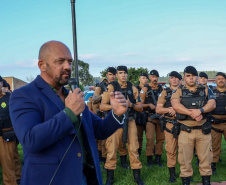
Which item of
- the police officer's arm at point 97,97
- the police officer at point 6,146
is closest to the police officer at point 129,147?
the police officer's arm at point 97,97

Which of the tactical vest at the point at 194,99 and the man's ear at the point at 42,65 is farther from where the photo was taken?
the tactical vest at the point at 194,99

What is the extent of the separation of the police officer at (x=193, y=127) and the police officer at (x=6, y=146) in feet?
10.8

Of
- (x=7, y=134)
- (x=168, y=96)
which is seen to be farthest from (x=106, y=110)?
(x=7, y=134)

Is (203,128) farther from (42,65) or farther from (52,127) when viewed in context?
(52,127)

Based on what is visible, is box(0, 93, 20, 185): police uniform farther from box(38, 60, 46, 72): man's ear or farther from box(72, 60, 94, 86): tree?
box(72, 60, 94, 86): tree

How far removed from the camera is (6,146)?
5074 mm

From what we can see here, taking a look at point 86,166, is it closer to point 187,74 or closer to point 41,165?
point 41,165

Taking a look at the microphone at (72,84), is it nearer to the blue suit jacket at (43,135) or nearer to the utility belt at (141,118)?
the blue suit jacket at (43,135)

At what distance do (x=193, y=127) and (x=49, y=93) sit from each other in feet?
12.0

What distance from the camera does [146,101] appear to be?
7062 millimetres

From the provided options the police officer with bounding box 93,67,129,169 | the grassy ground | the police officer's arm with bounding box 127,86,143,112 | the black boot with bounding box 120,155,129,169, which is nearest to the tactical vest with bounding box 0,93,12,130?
the grassy ground

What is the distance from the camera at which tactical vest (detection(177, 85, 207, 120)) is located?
4863 millimetres

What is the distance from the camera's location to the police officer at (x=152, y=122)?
6.64 metres

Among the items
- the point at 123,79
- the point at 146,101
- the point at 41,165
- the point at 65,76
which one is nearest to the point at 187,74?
the point at 123,79
